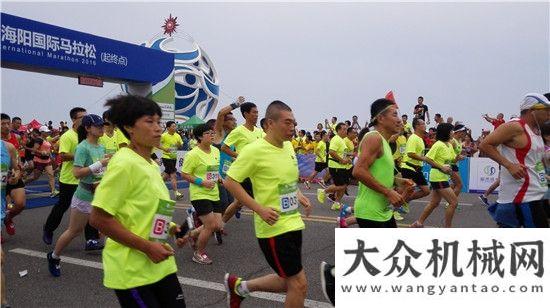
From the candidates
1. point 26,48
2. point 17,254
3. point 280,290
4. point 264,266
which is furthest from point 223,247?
point 26,48

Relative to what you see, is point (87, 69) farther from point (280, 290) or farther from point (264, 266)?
point (280, 290)

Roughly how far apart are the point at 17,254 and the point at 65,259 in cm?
80

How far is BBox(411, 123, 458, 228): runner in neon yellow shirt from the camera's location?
7.00m

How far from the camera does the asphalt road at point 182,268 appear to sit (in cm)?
434

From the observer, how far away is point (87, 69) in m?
15.3

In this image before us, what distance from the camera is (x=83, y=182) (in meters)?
5.46

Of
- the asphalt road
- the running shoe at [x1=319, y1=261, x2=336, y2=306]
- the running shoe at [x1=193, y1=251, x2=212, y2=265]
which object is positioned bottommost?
the asphalt road

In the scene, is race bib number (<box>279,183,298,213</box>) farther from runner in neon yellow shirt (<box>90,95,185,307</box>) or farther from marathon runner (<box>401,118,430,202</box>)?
marathon runner (<box>401,118,430,202</box>)

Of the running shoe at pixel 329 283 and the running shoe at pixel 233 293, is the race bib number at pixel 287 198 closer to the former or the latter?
the running shoe at pixel 329 283

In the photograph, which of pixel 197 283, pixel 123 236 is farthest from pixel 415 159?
pixel 123 236

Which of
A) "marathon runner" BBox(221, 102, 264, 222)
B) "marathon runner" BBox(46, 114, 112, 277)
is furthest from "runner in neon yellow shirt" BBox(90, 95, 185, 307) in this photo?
"marathon runner" BBox(221, 102, 264, 222)

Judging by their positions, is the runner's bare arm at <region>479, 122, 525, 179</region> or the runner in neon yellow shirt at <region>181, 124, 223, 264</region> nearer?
the runner's bare arm at <region>479, 122, 525, 179</region>

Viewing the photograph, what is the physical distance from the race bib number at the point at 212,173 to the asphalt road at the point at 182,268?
1.04m

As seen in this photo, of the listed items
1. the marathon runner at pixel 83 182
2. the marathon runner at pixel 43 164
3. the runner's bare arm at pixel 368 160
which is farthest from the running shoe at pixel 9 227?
the runner's bare arm at pixel 368 160
